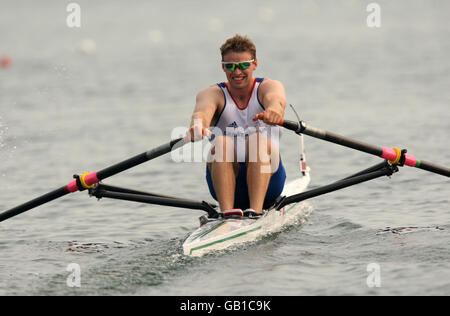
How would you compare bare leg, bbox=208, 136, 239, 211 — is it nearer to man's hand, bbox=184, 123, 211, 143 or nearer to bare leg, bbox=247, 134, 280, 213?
bare leg, bbox=247, 134, 280, 213

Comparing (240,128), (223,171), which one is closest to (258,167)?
(223,171)

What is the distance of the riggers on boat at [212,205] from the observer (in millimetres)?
7668

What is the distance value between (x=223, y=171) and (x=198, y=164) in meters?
5.98

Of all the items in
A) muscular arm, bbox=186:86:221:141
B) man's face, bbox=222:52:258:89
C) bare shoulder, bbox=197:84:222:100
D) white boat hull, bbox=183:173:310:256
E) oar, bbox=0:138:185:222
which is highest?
man's face, bbox=222:52:258:89

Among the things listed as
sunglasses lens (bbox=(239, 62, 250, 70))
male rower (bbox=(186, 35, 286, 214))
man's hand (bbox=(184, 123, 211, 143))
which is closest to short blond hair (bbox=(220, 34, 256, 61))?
male rower (bbox=(186, 35, 286, 214))

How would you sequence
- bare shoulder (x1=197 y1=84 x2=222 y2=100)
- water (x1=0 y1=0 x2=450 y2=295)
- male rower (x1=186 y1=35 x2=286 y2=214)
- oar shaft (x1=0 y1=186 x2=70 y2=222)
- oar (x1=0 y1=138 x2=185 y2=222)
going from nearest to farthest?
water (x1=0 y1=0 x2=450 y2=295), oar (x1=0 y1=138 x2=185 y2=222), male rower (x1=186 y1=35 x2=286 y2=214), bare shoulder (x1=197 y1=84 x2=222 y2=100), oar shaft (x1=0 y1=186 x2=70 y2=222)

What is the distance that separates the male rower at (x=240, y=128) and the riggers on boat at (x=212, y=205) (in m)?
0.20

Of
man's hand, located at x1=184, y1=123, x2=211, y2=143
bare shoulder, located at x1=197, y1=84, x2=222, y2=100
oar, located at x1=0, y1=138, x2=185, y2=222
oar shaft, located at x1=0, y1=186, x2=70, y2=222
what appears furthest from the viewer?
oar shaft, located at x1=0, y1=186, x2=70, y2=222

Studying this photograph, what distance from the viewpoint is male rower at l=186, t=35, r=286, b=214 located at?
8023 millimetres

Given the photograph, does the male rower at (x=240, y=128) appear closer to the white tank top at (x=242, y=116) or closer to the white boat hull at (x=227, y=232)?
the white tank top at (x=242, y=116)

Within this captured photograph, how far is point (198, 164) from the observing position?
1400 centimetres

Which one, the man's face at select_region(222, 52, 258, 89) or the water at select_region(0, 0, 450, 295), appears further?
the man's face at select_region(222, 52, 258, 89)

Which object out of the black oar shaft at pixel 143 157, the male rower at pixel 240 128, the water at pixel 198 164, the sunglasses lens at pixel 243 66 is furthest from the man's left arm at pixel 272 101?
the water at pixel 198 164
